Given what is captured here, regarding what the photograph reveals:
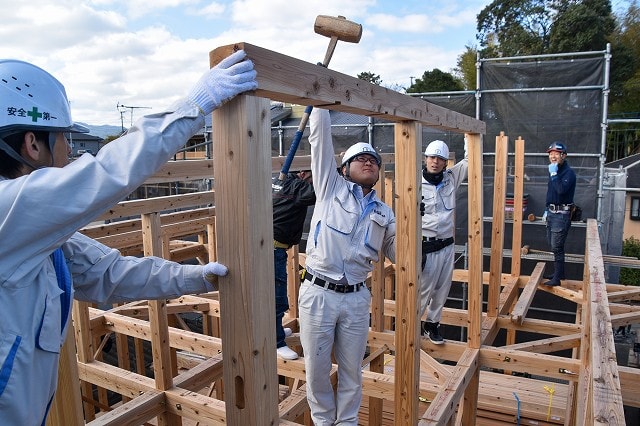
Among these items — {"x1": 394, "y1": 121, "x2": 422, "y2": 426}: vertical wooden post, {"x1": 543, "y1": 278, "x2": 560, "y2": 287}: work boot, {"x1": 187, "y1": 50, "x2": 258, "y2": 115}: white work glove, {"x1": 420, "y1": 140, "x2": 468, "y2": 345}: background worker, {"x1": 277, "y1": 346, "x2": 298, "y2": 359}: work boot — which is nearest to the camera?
{"x1": 187, "y1": 50, "x2": 258, "y2": 115}: white work glove

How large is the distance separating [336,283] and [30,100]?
1.96 m

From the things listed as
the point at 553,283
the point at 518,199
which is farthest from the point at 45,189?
the point at 553,283

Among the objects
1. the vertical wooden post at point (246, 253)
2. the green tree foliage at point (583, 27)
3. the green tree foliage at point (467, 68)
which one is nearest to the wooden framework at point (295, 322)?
the vertical wooden post at point (246, 253)

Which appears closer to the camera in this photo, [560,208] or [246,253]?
[246,253]

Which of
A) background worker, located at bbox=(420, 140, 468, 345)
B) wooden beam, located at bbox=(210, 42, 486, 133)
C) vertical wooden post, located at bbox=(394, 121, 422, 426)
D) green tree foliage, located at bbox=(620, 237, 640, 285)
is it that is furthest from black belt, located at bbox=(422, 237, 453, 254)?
green tree foliage, located at bbox=(620, 237, 640, 285)

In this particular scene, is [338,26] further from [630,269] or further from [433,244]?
[630,269]

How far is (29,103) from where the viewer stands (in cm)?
126

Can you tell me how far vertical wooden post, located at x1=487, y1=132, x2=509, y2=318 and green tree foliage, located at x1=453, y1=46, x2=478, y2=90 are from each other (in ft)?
64.9

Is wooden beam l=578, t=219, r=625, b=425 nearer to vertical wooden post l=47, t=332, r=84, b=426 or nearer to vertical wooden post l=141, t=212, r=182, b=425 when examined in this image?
vertical wooden post l=47, t=332, r=84, b=426

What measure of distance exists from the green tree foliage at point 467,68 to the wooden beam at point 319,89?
22703 millimetres

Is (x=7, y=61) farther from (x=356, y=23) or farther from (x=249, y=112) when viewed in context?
(x=356, y=23)

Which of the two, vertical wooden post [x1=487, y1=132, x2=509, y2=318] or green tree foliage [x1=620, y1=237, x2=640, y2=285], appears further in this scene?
green tree foliage [x1=620, y1=237, x2=640, y2=285]

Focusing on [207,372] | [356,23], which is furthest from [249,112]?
[207,372]

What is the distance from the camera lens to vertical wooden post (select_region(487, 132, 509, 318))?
4781 millimetres
